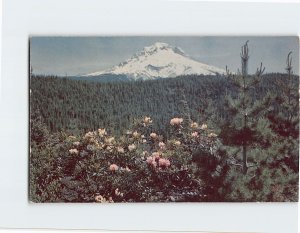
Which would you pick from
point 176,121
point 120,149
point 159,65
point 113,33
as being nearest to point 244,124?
point 176,121

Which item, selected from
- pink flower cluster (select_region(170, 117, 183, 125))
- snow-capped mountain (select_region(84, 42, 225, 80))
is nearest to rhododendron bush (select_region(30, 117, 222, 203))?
pink flower cluster (select_region(170, 117, 183, 125))

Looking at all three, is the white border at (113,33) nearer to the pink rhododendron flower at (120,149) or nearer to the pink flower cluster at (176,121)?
the pink rhododendron flower at (120,149)

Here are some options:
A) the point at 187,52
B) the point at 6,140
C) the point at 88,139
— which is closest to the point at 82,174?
the point at 88,139

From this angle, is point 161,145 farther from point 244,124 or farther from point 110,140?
point 244,124

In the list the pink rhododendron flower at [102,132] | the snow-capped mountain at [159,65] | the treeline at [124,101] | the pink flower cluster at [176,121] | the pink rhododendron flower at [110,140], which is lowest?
the pink rhododendron flower at [110,140]

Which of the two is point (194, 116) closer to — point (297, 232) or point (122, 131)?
point (122, 131)

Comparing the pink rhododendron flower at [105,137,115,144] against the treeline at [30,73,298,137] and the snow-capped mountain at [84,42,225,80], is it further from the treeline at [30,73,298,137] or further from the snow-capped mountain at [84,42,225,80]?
the snow-capped mountain at [84,42,225,80]

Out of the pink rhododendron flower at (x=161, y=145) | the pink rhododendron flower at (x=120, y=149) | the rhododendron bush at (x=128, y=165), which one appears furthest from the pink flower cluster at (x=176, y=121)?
the pink rhododendron flower at (x=120, y=149)
